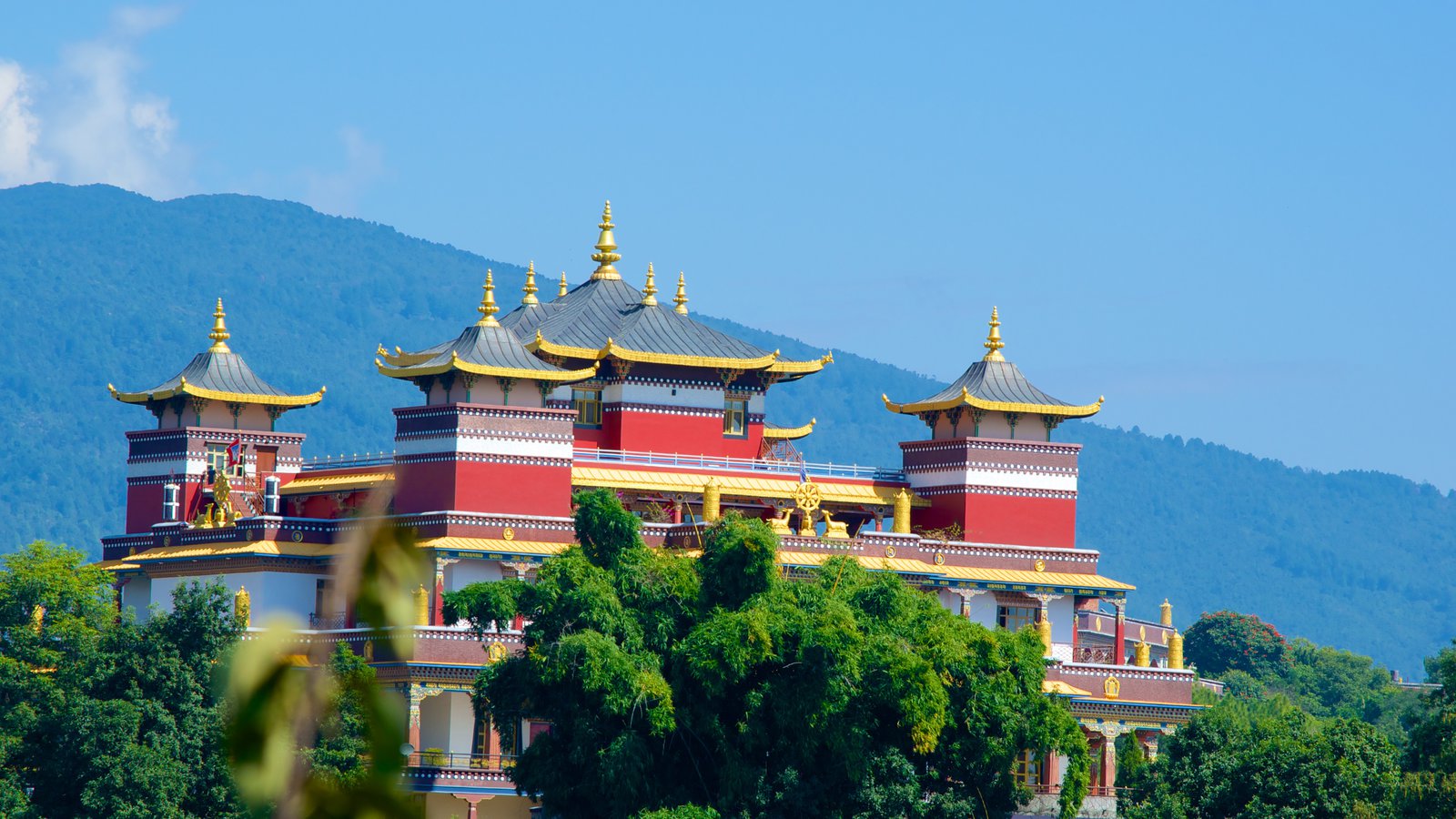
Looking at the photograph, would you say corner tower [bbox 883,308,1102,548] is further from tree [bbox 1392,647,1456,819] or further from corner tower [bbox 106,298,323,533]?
corner tower [bbox 106,298,323,533]

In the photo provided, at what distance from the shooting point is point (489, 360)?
180 feet

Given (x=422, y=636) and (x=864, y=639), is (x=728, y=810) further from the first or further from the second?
(x=422, y=636)

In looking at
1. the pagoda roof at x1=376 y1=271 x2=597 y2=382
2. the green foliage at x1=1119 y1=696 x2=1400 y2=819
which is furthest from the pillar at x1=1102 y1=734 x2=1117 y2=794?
the pagoda roof at x1=376 y1=271 x2=597 y2=382

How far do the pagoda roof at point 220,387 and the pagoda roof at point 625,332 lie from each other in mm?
6097

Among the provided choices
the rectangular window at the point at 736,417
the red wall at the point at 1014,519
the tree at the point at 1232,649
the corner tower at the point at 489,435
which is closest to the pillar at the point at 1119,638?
the red wall at the point at 1014,519

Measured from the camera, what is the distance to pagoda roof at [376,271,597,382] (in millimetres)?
54344

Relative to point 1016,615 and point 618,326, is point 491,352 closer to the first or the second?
point 618,326

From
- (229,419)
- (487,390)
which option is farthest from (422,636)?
(229,419)

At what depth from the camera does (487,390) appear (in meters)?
54.7

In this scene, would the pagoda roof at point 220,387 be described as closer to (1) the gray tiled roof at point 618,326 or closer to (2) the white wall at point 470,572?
(1) the gray tiled roof at point 618,326

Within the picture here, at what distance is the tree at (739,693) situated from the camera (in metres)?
39.0

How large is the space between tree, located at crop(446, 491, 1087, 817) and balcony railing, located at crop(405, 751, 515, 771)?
326 inches

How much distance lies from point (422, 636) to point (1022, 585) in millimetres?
14393

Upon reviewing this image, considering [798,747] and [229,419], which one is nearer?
[798,747]
